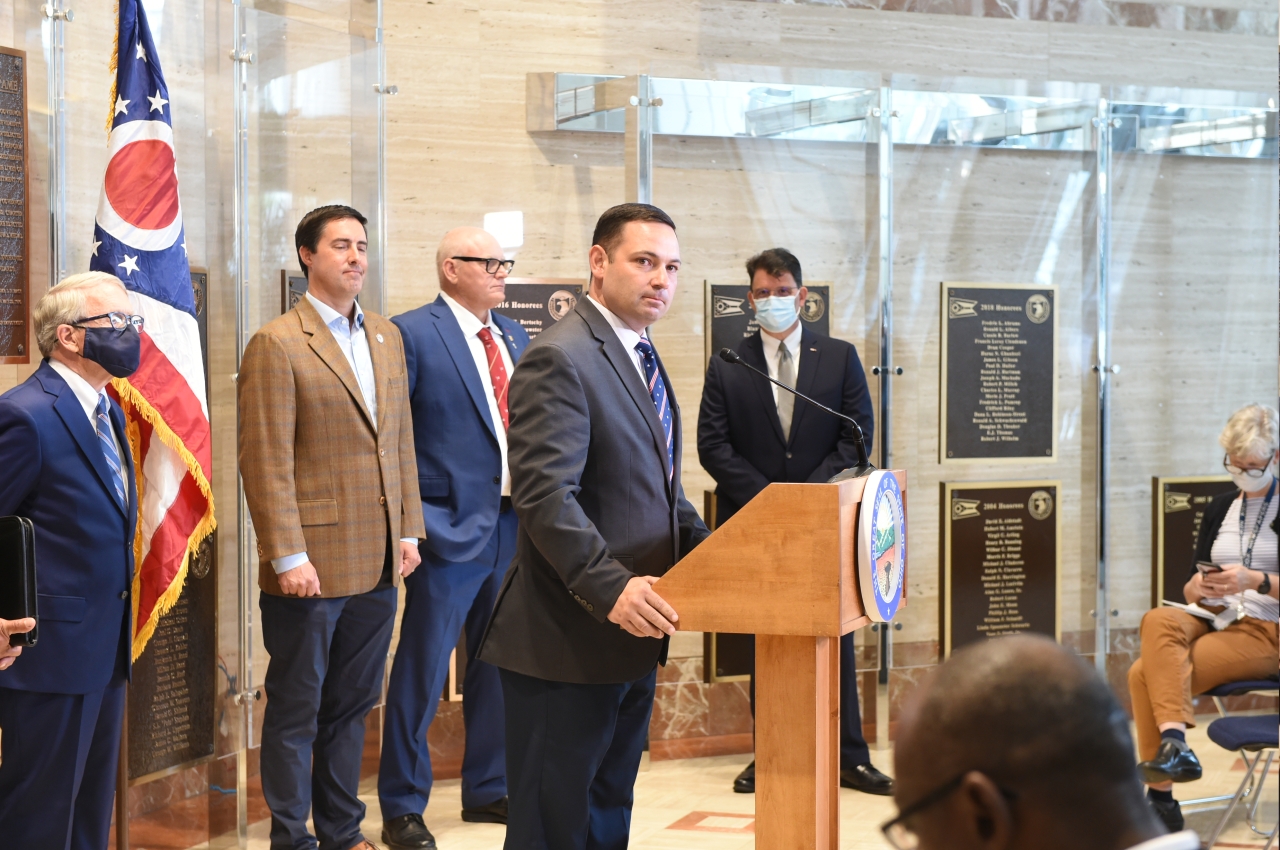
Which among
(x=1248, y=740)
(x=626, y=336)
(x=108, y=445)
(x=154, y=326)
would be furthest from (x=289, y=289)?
(x=1248, y=740)

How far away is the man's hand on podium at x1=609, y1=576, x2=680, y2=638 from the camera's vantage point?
2518mm

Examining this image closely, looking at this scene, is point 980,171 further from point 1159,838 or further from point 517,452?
point 1159,838

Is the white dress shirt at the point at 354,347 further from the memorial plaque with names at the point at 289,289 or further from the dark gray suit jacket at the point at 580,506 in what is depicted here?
the dark gray suit jacket at the point at 580,506

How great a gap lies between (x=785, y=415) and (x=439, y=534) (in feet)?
4.55

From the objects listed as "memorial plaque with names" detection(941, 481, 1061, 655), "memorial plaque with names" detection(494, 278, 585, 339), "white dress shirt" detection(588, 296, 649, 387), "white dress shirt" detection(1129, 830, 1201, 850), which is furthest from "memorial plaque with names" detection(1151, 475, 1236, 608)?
"white dress shirt" detection(1129, 830, 1201, 850)

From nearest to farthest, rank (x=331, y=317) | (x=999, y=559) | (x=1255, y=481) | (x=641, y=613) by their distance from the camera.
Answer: (x=641, y=613) → (x=331, y=317) → (x=1255, y=481) → (x=999, y=559)

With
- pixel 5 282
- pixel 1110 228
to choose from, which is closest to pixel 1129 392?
pixel 1110 228

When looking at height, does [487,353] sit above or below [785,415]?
above

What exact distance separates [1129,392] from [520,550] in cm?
411

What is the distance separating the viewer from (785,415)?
4.89 m

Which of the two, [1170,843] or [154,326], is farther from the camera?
[154,326]

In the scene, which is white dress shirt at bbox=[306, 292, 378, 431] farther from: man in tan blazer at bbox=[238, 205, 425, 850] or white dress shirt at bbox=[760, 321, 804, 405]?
white dress shirt at bbox=[760, 321, 804, 405]

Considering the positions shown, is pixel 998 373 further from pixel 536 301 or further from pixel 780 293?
pixel 536 301

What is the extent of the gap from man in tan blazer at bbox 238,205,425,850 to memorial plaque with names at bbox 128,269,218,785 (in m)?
0.38
